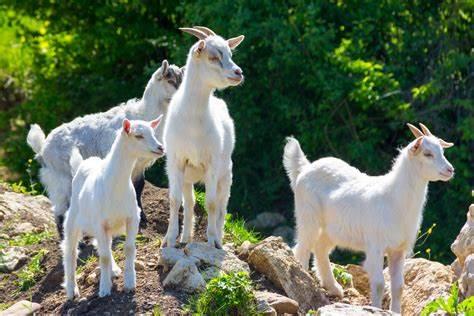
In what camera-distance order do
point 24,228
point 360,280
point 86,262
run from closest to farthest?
1. point 86,262
2. point 360,280
3. point 24,228

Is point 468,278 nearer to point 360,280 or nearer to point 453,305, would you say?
point 453,305

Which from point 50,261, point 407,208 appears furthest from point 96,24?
point 407,208

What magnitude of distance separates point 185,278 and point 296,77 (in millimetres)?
7617

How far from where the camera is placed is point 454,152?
15727 mm

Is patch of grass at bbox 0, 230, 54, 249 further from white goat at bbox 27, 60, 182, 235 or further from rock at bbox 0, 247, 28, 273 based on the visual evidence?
white goat at bbox 27, 60, 182, 235

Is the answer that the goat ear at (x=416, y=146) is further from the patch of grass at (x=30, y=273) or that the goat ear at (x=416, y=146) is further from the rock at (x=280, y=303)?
the patch of grass at (x=30, y=273)

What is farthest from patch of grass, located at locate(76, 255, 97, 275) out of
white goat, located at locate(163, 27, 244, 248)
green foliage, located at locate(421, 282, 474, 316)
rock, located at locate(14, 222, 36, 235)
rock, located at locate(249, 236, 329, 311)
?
green foliage, located at locate(421, 282, 474, 316)

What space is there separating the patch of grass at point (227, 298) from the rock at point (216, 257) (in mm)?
582

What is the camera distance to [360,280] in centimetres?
1081

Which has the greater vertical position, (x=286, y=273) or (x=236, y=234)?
(x=286, y=273)

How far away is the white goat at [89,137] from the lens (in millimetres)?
11516

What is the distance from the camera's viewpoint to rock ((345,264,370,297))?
10742 millimetres

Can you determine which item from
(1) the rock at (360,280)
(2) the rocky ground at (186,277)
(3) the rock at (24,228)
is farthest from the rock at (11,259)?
(1) the rock at (360,280)

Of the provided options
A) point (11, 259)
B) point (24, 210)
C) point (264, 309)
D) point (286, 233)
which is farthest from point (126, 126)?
point (286, 233)
